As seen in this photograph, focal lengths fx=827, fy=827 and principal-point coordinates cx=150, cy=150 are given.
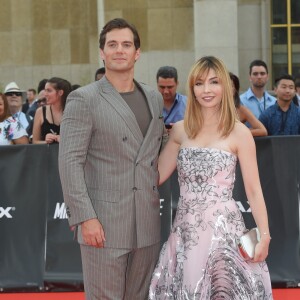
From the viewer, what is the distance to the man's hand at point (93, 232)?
4785 millimetres

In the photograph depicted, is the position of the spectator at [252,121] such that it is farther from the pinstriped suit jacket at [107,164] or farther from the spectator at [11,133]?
the pinstriped suit jacket at [107,164]

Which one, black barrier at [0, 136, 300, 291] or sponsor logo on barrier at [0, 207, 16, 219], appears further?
sponsor logo on barrier at [0, 207, 16, 219]

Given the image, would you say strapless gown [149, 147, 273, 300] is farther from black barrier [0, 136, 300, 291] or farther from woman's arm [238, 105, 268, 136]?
woman's arm [238, 105, 268, 136]

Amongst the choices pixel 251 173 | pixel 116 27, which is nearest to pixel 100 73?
pixel 116 27

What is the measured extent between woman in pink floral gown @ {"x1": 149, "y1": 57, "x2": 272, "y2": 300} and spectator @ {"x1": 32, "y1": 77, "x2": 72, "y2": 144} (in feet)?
12.9

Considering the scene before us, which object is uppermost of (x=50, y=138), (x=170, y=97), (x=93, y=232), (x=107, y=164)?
(x=170, y=97)

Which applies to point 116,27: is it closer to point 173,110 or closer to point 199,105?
point 199,105

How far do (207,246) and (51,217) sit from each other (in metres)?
3.32

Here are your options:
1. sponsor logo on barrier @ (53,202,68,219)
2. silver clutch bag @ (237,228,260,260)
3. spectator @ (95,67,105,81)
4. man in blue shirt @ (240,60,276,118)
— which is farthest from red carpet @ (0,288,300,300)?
spectator @ (95,67,105,81)

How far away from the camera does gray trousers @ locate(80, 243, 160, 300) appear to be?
16.1 ft

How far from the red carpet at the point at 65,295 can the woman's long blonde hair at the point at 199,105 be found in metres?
3.05

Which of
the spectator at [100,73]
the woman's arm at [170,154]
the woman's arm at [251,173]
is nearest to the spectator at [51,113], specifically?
the spectator at [100,73]

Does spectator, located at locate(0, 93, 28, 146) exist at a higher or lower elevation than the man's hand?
higher

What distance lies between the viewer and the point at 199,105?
16.8ft
